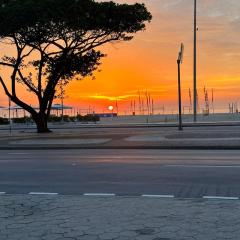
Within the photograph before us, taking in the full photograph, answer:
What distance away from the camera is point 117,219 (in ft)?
26.0

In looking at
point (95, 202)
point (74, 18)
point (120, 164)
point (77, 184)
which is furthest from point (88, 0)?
point (95, 202)

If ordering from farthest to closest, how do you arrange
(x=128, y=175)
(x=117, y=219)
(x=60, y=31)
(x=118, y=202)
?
1. (x=60, y=31)
2. (x=128, y=175)
3. (x=118, y=202)
4. (x=117, y=219)

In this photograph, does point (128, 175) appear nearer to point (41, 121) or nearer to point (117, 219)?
point (117, 219)

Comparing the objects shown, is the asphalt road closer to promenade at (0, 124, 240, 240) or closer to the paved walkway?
promenade at (0, 124, 240, 240)

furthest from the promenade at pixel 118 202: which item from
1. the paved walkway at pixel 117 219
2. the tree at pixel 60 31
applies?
the tree at pixel 60 31

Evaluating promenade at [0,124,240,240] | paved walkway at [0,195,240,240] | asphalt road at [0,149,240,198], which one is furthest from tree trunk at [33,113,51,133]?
paved walkway at [0,195,240,240]

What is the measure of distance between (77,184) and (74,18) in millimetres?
23115

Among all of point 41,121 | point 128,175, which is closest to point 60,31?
point 41,121

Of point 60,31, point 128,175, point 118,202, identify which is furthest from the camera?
point 60,31

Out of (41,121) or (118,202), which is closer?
(118,202)

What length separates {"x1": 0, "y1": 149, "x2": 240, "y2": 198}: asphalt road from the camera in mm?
11367

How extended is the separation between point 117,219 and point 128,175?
6.05 meters

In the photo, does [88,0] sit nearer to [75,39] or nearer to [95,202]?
[75,39]

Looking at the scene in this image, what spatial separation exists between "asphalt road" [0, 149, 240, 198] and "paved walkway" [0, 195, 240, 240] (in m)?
1.44
